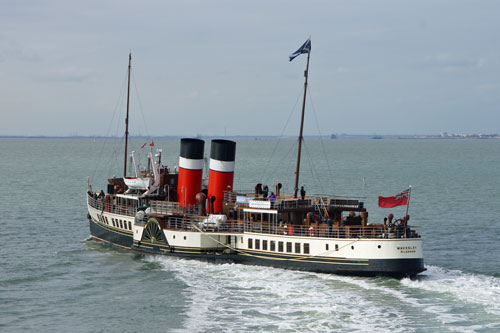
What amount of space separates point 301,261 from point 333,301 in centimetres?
535

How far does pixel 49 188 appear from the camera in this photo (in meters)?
92.9

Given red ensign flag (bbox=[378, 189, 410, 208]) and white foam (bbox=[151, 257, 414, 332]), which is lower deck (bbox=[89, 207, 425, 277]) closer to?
white foam (bbox=[151, 257, 414, 332])

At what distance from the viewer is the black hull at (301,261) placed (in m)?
34.9

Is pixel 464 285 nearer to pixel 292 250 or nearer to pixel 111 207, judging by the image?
pixel 292 250

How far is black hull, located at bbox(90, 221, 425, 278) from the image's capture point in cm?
3491

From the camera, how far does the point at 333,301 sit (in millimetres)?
32250

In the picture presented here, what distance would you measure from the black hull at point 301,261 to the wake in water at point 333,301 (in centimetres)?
39

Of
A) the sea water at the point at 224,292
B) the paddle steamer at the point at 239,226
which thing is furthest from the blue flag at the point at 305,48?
the sea water at the point at 224,292

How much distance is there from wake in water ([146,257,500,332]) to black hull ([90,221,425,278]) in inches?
15.3

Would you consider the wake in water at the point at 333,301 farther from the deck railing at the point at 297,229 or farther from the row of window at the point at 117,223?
the row of window at the point at 117,223

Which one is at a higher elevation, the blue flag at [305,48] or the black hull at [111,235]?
the blue flag at [305,48]

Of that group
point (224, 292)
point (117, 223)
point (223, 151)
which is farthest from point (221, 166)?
point (224, 292)

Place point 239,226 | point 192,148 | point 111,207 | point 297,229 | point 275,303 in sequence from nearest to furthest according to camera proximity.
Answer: point 275,303 → point 297,229 → point 239,226 → point 192,148 → point 111,207

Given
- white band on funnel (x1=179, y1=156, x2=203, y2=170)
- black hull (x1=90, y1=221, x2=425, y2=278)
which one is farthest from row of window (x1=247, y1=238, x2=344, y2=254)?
white band on funnel (x1=179, y1=156, x2=203, y2=170)
